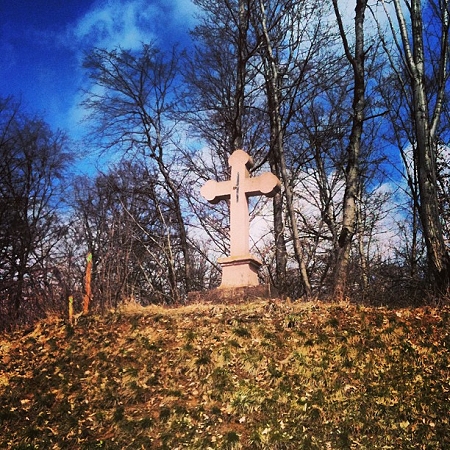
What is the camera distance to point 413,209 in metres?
15.4

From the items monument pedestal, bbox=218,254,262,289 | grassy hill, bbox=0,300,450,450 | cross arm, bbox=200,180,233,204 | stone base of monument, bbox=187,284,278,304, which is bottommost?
grassy hill, bbox=0,300,450,450

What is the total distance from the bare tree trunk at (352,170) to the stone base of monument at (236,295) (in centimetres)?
131

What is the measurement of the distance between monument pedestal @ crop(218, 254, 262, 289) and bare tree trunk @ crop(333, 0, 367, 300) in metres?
1.57

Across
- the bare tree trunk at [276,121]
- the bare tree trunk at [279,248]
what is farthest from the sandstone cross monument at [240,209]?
the bare tree trunk at [279,248]

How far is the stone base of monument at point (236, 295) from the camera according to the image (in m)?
7.78

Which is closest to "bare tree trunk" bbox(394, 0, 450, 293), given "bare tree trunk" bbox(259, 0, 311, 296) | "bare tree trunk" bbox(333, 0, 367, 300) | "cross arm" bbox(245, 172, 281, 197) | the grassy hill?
"bare tree trunk" bbox(333, 0, 367, 300)

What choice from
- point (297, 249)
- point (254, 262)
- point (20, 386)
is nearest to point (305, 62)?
point (297, 249)

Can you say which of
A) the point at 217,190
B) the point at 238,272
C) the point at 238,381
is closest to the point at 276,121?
the point at 217,190

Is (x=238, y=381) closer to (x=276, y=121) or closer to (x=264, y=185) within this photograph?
(x=264, y=185)

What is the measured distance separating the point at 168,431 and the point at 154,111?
1234 cm

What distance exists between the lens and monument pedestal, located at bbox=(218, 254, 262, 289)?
27.4 feet

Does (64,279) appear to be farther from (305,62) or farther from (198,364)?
(305,62)

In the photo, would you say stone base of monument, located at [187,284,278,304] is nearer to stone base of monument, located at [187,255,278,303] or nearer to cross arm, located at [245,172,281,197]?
stone base of monument, located at [187,255,278,303]

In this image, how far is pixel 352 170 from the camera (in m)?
9.20
